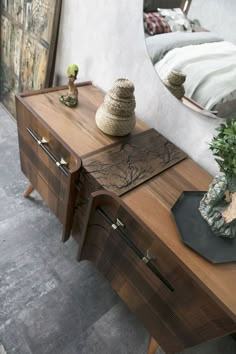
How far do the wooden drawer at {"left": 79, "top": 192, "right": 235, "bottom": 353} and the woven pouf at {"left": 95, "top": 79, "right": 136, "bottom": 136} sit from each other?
0.33 m

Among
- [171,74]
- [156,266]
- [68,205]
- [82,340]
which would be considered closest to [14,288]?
[82,340]

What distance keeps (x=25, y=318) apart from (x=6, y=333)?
88mm

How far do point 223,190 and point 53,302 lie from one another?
0.95 m

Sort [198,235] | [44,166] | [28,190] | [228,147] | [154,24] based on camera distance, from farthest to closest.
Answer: [28,190]
[44,166]
[154,24]
[198,235]
[228,147]

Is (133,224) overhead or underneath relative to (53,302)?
overhead

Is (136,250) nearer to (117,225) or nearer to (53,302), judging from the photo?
(117,225)

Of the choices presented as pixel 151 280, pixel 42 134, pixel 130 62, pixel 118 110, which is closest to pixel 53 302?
pixel 151 280

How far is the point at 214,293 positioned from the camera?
632mm

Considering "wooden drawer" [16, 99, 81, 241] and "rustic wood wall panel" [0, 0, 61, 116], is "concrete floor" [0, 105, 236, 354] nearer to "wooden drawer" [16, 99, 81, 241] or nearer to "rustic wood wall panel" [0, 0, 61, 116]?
"wooden drawer" [16, 99, 81, 241]

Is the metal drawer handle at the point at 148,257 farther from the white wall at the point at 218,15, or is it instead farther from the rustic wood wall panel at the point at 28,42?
the rustic wood wall panel at the point at 28,42

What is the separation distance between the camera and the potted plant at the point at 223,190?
0.65 m

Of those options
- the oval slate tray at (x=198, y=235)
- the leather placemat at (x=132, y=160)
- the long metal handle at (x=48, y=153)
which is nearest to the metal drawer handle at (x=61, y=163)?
the long metal handle at (x=48, y=153)

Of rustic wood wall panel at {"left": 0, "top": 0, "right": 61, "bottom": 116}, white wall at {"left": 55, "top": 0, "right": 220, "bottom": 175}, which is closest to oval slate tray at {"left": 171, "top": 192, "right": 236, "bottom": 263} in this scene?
white wall at {"left": 55, "top": 0, "right": 220, "bottom": 175}

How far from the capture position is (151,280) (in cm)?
81
